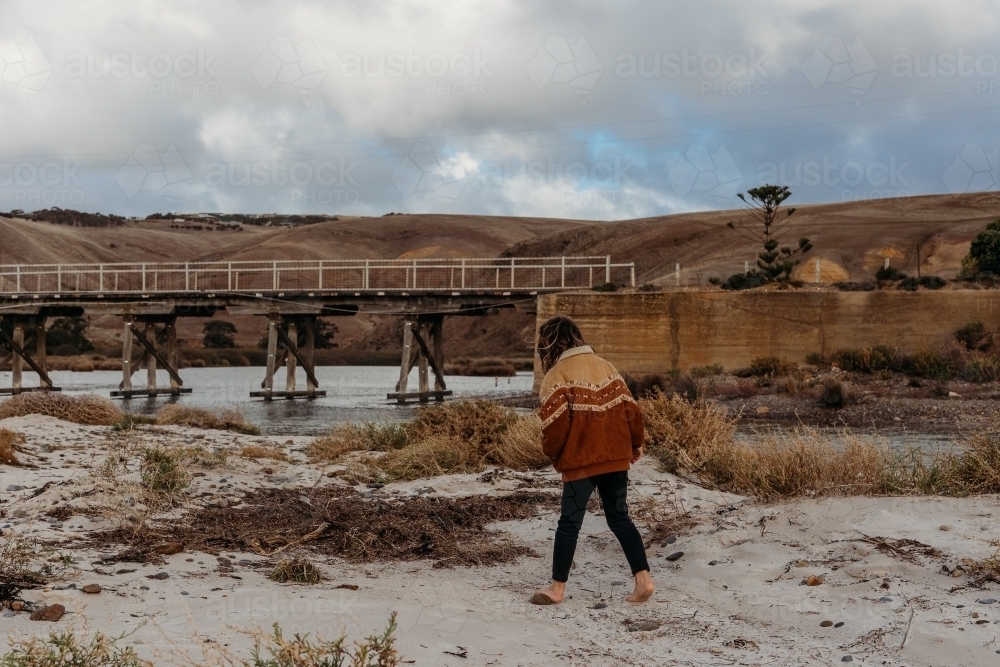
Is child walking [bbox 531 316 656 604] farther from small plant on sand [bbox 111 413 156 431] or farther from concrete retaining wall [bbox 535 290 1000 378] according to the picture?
concrete retaining wall [bbox 535 290 1000 378]

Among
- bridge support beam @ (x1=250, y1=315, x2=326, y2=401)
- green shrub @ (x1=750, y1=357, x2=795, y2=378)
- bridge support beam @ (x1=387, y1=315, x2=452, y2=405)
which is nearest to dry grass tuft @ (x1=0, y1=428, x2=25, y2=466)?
green shrub @ (x1=750, y1=357, x2=795, y2=378)

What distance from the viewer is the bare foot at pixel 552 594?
676 cm

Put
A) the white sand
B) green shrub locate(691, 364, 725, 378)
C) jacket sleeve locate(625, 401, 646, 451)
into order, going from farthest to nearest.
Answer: green shrub locate(691, 364, 725, 378), jacket sleeve locate(625, 401, 646, 451), the white sand

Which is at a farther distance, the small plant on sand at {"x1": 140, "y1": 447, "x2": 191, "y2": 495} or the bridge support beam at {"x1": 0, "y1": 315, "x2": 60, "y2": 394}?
the bridge support beam at {"x1": 0, "y1": 315, "x2": 60, "y2": 394}

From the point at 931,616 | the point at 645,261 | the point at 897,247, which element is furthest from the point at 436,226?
the point at 931,616

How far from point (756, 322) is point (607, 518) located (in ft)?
92.2

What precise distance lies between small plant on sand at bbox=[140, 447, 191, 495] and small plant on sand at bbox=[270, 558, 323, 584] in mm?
2705

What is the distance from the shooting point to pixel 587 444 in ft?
21.9

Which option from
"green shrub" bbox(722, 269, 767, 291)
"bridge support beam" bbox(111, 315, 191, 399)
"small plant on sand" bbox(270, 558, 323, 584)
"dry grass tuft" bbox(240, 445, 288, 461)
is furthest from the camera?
"bridge support beam" bbox(111, 315, 191, 399)

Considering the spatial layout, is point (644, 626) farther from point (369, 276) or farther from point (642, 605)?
point (369, 276)

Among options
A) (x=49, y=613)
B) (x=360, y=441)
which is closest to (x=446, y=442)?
(x=360, y=441)

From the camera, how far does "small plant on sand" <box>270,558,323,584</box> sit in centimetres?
704

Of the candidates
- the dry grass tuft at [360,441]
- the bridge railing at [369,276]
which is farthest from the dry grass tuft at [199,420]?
the bridge railing at [369,276]

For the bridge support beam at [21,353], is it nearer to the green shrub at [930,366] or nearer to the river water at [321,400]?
the river water at [321,400]
